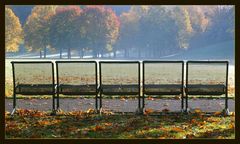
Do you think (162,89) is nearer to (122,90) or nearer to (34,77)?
(122,90)

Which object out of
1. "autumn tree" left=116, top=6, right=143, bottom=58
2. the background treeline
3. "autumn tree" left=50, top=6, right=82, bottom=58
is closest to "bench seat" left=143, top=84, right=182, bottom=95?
the background treeline

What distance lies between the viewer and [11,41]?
66.7m

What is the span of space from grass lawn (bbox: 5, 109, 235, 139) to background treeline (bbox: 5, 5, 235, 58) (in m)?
60.7

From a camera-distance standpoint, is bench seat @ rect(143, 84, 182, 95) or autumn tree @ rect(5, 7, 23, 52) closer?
bench seat @ rect(143, 84, 182, 95)

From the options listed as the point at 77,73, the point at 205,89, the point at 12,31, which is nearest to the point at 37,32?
the point at 12,31

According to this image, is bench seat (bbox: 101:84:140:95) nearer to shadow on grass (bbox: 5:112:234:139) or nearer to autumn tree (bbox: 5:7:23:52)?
shadow on grass (bbox: 5:112:234:139)

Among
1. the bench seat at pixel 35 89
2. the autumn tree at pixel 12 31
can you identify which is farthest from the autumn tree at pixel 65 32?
the bench seat at pixel 35 89

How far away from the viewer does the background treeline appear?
245 feet

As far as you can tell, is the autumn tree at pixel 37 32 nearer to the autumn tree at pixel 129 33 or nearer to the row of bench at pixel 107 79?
the autumn tree at pixel 129 33

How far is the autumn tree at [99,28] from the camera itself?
77.6 metres

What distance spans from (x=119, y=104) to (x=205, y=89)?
99.9 inches

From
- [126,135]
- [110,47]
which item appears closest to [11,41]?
[110,47]

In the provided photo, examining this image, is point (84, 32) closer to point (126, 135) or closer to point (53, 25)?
point (53, 25)

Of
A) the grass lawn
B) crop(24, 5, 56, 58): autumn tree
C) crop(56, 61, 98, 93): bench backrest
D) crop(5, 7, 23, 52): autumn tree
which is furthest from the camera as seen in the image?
crop(24, 5, 56, 58): autumn tree
